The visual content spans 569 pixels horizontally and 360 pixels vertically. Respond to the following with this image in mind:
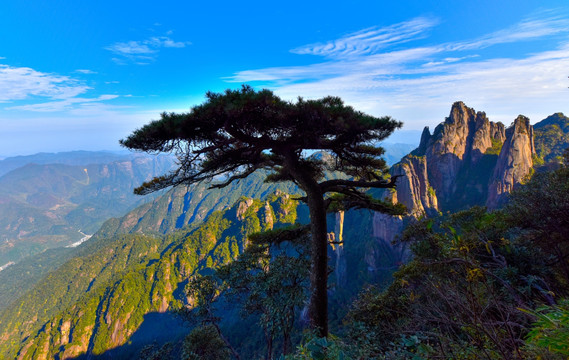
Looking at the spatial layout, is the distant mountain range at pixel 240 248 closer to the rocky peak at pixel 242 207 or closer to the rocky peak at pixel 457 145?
the rocky peak at pixel 457 145

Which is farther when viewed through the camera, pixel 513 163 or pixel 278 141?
pixel 513 163

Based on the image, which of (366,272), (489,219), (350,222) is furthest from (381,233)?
(489,219)

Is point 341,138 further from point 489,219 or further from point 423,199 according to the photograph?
point 423,199

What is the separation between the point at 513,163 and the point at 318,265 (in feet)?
227

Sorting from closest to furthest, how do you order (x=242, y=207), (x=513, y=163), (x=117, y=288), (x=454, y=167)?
(x=513, y=163) < (x=454, y=167) < (x=117, y=288) < (x=242, y=207)

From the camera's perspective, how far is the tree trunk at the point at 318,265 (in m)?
6.91

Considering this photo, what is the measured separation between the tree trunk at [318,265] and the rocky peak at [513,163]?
2499 inches

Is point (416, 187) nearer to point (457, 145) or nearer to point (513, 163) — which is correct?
point (457, 145)

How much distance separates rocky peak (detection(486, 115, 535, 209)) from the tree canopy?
62744 mm

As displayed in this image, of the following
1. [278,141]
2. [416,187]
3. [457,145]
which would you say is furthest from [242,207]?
[278,141]

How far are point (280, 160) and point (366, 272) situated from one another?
6956cm

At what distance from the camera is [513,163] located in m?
54.7

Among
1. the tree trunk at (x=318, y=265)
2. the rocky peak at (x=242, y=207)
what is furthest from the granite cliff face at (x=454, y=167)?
the rocky peak at (x=242, y=207)

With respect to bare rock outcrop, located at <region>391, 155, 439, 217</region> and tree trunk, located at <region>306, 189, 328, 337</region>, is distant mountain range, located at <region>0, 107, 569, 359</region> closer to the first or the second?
bare rock outcrop, located at <region>391, 155, 439, 217</region>
